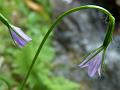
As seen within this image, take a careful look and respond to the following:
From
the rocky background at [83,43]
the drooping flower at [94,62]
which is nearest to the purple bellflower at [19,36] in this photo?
the drooping flower at [94,62]

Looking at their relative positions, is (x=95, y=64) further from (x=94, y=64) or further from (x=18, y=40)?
(x=18, y=40)

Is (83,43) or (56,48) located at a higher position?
(56,48)

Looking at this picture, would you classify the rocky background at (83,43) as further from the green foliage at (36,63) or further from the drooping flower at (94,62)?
the drooping flower at (94,62)

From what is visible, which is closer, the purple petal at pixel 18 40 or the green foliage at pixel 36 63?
the purple petal at pixel 18 40

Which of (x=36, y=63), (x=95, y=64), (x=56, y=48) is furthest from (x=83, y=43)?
(x=95, y=64)

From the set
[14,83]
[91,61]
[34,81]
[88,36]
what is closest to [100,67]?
[91,61]

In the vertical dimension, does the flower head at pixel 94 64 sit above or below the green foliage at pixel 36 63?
below

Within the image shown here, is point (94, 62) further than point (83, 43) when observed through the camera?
No

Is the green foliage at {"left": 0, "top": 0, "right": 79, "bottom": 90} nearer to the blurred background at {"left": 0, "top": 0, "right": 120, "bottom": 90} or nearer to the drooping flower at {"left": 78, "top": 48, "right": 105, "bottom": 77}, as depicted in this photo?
the blurred background at {"left": 0, "top": 0, "right": 120, "bottom": 90}
